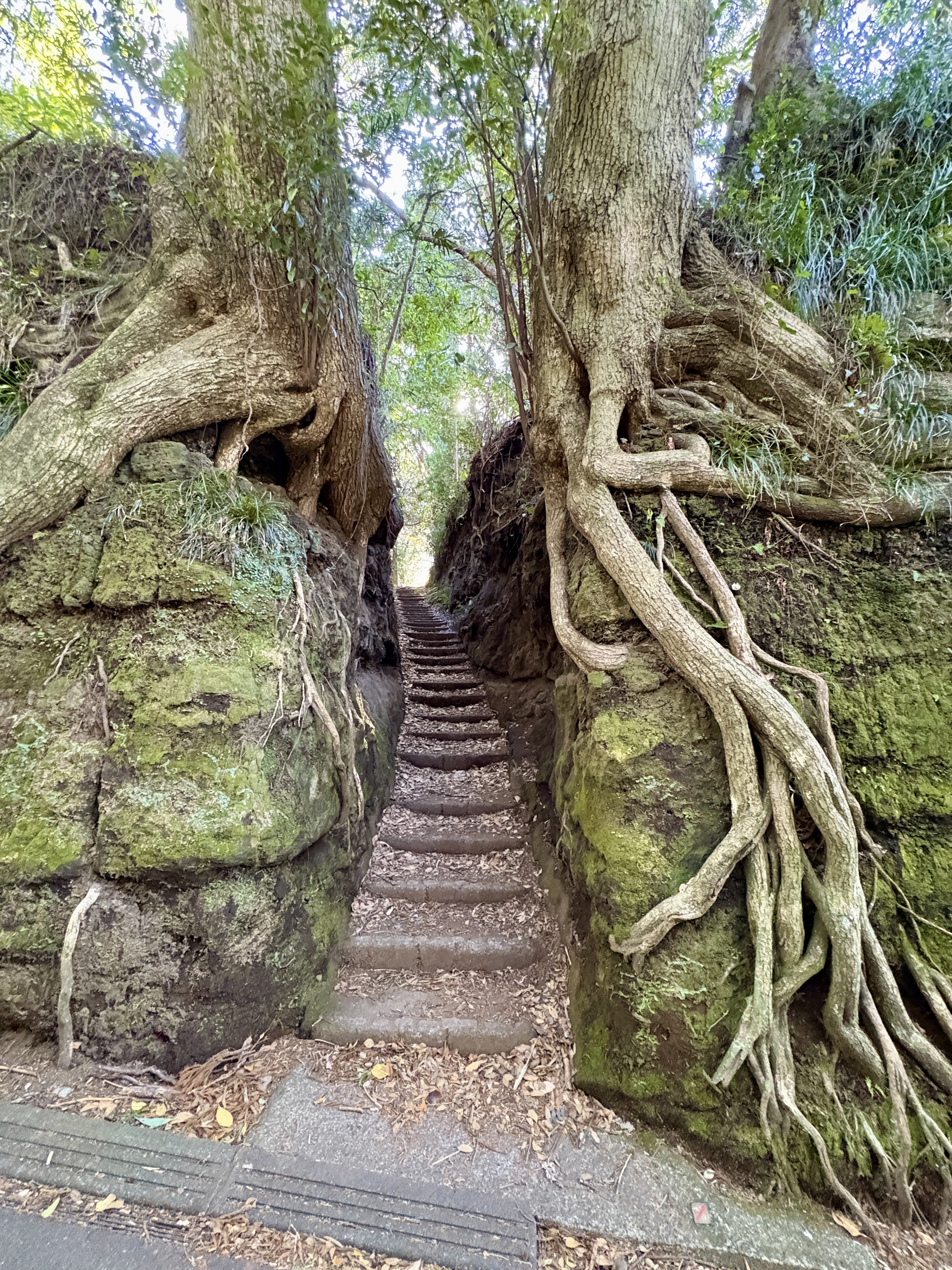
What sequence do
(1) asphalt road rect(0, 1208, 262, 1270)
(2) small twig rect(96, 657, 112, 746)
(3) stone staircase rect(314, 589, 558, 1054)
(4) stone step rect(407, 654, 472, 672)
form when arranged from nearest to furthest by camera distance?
(1) asphalt road rect(0, 1208, 262, 1270), (2) small twig rect(96, 657, 112, 746), (3) stone staircase rect(314, 589, 558, 1054), (4) stone step rect(407, 654, 472, 672)

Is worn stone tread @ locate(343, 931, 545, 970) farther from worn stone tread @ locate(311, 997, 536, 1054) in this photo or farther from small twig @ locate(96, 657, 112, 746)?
small twig @ locate(96, 657, 112, 746)

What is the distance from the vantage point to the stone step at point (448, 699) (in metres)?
5.48

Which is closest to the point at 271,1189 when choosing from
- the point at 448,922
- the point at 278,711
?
the point at 448,922

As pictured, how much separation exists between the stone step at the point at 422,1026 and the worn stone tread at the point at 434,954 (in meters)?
0.19

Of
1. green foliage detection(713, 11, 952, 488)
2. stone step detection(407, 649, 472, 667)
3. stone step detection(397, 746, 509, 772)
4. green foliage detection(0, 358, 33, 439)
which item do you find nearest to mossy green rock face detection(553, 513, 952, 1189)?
green foliage detection(713, 11, 952, 488)

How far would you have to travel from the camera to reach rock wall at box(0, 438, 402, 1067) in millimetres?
1992

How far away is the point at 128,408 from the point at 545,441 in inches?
83.7

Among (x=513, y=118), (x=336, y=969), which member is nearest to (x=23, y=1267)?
(x=336, y=969)

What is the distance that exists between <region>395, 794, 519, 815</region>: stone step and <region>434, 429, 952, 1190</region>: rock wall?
1060 millimetres

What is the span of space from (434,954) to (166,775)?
158 centimetres

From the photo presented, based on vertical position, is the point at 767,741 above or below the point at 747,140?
below

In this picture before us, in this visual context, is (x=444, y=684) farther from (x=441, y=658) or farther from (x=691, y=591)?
(x=691, y=591)

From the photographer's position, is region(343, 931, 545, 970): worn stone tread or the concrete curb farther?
region(343, 931, 545, 970): worn stone tread

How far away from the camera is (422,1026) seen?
2277mm
